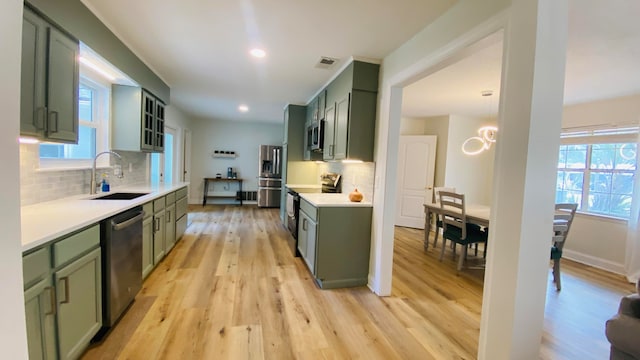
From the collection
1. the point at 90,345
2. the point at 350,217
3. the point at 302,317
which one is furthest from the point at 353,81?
the point at 90,345

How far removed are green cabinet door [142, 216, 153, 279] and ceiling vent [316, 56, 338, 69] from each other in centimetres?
246

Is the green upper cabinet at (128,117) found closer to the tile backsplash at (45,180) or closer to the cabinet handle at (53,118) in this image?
the tile backsplash at (45,180)

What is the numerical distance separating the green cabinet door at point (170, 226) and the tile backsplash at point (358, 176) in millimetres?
2354

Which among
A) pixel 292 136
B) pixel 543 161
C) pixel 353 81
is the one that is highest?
pixel 353 81

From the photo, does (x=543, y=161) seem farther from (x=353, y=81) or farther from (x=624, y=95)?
(x=624, y=95)

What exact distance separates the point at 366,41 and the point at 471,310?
8.87ft

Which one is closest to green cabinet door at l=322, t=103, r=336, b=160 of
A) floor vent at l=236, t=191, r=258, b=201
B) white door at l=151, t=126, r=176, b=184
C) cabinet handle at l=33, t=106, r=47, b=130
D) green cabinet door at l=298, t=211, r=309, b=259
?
green cabinet door at l=298, t=211, r=309, b=259

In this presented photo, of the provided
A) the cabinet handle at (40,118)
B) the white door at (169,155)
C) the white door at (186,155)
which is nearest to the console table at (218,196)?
the white door at (186,155)

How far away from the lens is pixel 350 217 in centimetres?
306

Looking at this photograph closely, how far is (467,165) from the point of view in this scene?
6.05 m

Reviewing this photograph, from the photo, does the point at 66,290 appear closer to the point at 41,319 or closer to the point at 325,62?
the point at 41,319

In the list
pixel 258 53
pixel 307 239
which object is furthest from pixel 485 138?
pixel 258 53

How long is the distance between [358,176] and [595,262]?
3777 mm

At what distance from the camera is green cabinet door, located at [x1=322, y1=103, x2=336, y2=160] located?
11.7 ft
